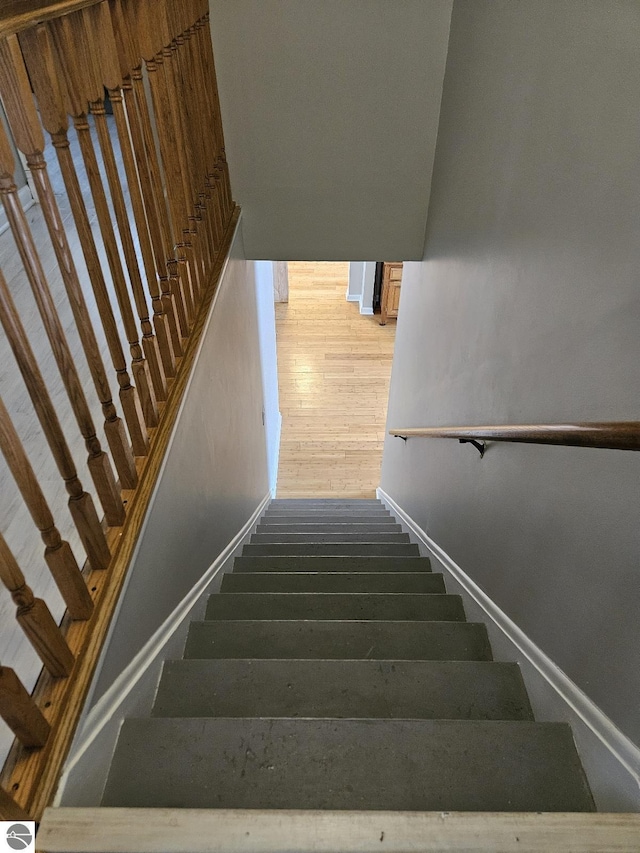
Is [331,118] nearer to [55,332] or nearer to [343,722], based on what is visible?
[55,332]

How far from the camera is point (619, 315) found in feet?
3.55

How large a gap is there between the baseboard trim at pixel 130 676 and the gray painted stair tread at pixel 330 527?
4.59 feet

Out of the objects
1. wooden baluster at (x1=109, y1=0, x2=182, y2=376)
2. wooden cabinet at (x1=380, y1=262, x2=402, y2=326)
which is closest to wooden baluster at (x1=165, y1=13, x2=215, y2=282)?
wooden baluster at (x1=109, y1=0, x2=182, y2=376)

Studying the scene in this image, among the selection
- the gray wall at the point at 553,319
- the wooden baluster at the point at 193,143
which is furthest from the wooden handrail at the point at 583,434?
the wooden baluster at the point at 193,143

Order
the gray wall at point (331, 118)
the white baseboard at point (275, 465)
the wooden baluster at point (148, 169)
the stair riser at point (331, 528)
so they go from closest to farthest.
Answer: the wooden baluster at point (148, 169) < the gray wall at point (331, 118) < the stair riser at point (331, 528) < the white baseboard at point (275, 465)

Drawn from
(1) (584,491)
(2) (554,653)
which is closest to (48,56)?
(1) (584,491)

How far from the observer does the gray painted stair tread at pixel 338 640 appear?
1639 mm

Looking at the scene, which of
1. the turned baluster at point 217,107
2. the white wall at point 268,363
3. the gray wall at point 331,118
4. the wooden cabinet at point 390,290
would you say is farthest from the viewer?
the wooden cabinet at point 390,290

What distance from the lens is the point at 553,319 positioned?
4.58ft

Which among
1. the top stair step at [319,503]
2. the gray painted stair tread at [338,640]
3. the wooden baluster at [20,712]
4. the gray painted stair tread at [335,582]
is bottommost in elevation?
the top stair step at [319,503]

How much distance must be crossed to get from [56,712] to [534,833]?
31.9 inches

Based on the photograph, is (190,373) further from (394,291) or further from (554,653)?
(394,291)

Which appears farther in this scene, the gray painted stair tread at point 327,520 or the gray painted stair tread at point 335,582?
the gray painted stair tread at point 327,520

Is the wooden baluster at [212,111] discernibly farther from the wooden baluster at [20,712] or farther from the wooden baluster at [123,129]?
the wooden baluster at [20,712]
